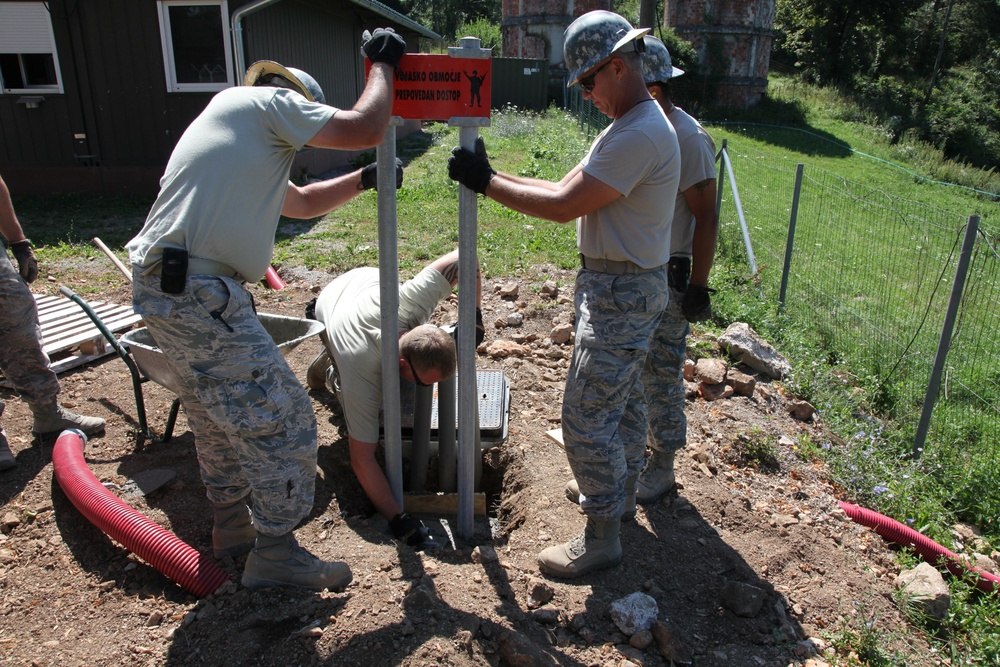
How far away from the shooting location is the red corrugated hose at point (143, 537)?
2.66 metres

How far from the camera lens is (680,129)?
10.5ft

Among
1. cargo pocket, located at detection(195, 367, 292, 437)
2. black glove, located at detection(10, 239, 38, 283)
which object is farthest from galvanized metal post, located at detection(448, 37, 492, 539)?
black glove, located at detection(10, 239, 38, 283)

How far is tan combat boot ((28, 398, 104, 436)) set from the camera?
375 cm

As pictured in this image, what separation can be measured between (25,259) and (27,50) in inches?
352

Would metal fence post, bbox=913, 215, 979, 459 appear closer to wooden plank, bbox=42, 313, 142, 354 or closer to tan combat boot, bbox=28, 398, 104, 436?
tan combat boot, bbox=28, 398, 104, 436

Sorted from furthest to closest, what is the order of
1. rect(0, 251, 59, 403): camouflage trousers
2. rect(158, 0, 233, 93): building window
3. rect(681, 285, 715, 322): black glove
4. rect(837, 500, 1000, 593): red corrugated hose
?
rect(158, 0, 233, 93): building window
rect(0, 251, 59, 403): camouflage trousers
rect(681, 285, 715, 322): black glove
rect(837, 500, 1000, 593): red corrugated hose

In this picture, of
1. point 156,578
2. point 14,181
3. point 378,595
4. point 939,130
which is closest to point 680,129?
point 378,595

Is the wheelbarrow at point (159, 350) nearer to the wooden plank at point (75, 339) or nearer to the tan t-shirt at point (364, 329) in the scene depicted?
the tan t-shirt at point (364, 329)

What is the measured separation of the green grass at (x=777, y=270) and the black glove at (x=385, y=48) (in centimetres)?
269

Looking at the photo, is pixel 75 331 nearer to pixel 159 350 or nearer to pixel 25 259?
pixel 25 259

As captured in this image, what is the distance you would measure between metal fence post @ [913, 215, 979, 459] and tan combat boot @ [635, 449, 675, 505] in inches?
68.2

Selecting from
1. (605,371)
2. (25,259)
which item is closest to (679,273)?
(605,371)

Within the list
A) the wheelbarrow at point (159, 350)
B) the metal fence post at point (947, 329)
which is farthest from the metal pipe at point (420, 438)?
the metal fence post at point (947, 329)

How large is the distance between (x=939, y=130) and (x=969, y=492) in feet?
98.6
